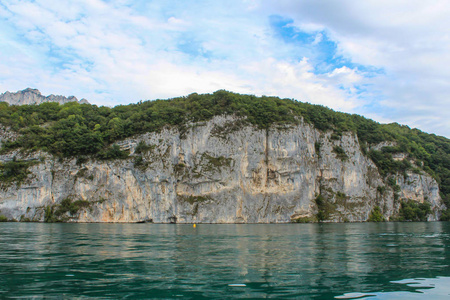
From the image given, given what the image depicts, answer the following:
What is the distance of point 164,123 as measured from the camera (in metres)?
77.6

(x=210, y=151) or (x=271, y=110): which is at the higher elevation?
(x=271, y=110)

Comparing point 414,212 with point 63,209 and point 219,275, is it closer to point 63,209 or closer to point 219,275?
point 63,209

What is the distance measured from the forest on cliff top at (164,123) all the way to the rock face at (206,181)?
2559 mm

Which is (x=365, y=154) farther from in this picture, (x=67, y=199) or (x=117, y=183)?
(x=67, y=199)

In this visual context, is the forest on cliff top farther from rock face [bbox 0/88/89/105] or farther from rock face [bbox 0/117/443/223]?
rock face [bbox 0/88/89/105]

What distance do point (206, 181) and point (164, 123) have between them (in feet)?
53.5

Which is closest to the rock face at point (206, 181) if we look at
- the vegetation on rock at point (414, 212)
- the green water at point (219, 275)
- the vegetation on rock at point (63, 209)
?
the vegetation on rock at point (63, 209)

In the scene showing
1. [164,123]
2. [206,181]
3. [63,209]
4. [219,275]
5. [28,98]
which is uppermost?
[28,98]

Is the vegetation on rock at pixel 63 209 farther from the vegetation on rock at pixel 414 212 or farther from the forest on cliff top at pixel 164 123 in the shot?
the vegetation on rock at pixel 414 212

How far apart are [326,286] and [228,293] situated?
3108 millimetres

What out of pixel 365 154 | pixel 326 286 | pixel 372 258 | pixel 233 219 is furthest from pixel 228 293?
pixel 365 154

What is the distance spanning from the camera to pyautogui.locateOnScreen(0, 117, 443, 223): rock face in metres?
67.1

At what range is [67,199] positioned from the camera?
66.3 meters

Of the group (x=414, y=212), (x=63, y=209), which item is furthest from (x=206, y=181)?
(x=414, y=212)
